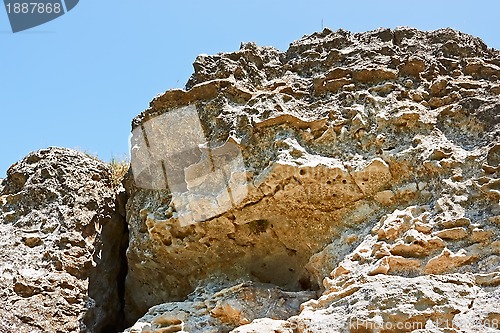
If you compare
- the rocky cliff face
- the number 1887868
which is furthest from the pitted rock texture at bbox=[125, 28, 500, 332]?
the number 1887868

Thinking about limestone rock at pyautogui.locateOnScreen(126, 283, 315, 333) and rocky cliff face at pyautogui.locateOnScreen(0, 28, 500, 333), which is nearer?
rocky cliff face at pyautogui.locateOnScreen(0, 28, 500, 333)

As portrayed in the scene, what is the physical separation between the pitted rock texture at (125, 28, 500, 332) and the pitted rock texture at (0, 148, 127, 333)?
0.32m

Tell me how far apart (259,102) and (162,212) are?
1.17 metres

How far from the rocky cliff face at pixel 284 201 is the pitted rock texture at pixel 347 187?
13 mm

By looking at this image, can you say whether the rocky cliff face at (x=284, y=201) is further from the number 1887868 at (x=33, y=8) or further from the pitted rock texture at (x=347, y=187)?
the number 1887868 at (x=33, y=8)

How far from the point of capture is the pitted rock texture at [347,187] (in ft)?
10.00

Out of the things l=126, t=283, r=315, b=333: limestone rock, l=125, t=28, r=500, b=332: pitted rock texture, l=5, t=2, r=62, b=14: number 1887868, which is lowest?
l=126, t=283, r=315, b=333: limestone rock

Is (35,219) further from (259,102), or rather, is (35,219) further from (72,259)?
(259,102)

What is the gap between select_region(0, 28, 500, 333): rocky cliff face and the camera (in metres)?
3.19

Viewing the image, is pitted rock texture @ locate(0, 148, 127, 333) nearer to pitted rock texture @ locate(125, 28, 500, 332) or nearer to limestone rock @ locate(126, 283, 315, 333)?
pitted rock texture @ locate(125, 28, 500, 332)

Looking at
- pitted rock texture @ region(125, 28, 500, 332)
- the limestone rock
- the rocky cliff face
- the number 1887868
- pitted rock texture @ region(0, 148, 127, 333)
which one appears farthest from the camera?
the number 1887868

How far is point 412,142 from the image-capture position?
3.80m

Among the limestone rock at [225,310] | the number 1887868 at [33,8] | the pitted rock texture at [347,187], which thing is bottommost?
the limestone rock at [225,310]

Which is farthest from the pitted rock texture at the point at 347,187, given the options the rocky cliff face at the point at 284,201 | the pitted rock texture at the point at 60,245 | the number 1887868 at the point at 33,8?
the number 1887868 at the point at 33,8
